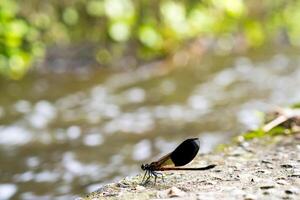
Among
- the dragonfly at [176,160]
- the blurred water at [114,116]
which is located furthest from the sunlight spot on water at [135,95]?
the dragonfly at [176,160]

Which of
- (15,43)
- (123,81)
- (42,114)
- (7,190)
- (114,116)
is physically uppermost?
(15,43)

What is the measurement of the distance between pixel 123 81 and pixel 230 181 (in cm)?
558

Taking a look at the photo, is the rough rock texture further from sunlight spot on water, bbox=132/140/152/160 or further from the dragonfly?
sunlight spot on water, bbox=132/140/152/160

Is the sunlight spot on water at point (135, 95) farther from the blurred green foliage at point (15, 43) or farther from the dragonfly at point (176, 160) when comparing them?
the dragonfly at point (176, 160)

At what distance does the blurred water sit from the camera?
15.4ft

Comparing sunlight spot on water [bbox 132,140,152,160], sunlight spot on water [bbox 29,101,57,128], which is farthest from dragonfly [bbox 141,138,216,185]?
sunlight spot on water [bbox 29,101,57,128]

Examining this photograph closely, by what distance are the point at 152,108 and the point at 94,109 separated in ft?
2.29

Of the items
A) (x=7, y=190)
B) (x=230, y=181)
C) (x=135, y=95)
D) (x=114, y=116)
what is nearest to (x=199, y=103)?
(x=135, y=95)

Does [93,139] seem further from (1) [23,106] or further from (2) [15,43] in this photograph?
(2) [15,43]

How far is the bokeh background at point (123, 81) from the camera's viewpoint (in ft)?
16.6

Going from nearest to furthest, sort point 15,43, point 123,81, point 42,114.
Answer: point 42,114
point 15,43
point 123,81

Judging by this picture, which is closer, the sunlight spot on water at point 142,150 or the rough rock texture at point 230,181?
the rough rock texture at point 230,181

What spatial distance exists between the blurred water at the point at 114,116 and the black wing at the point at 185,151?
1.25m

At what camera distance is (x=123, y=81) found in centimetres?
820
